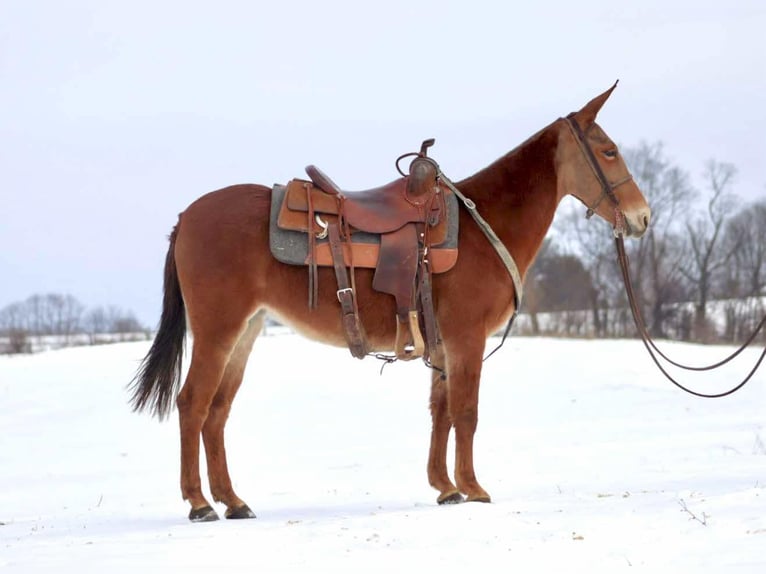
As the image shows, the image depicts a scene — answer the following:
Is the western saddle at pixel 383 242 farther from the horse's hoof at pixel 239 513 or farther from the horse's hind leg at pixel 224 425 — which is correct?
the horse's hoof at pixel 239 513

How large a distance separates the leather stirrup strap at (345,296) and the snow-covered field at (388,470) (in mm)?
1191

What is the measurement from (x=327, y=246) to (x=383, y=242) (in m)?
0.38

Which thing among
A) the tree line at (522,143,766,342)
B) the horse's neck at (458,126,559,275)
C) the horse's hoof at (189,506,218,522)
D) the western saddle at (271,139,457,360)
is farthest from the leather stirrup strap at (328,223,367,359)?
the tree line at (522,143,766,342)

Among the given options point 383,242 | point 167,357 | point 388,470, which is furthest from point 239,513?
point 388,470

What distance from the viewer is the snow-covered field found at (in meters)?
4.90

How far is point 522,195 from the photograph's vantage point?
23.6 feet

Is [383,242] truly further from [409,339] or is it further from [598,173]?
[598,173]

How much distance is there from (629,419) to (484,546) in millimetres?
11527

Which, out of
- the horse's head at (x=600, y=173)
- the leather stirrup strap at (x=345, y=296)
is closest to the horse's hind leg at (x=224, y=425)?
the leather stirrup strap at (x=345, y=296)

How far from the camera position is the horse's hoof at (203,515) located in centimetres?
652

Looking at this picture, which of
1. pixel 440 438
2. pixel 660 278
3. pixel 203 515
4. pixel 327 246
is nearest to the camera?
pixel 203 515

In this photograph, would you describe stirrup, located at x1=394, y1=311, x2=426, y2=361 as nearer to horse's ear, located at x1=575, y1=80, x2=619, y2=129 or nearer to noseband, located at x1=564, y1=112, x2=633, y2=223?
noseband, located at x1=564, y1=112, x2=633, y2=223

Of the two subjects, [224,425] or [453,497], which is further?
[453,497]

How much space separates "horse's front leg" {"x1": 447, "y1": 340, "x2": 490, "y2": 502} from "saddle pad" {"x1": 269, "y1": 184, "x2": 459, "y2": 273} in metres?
0.60
